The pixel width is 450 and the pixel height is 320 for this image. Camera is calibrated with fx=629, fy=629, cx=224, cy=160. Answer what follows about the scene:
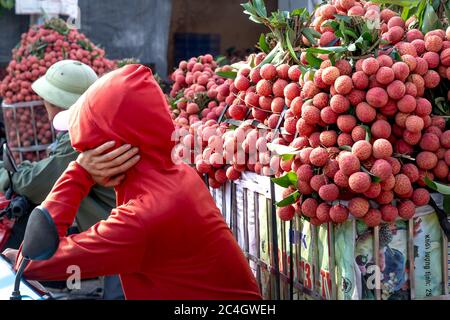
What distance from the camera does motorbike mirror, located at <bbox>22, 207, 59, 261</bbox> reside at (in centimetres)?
159

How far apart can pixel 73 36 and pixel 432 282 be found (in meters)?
4.05

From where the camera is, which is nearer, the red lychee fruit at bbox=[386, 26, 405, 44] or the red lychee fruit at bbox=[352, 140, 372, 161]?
the red lychee fruit at bbox=[352, 140, 372, 161]

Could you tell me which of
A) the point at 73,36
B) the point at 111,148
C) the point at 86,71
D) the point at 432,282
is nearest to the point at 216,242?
the point at 111,148

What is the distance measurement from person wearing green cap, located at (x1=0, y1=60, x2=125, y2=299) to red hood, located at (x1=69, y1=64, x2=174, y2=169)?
1.21 meters

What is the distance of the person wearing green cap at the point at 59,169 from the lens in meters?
3.07

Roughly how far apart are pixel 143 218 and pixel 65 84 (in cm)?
210

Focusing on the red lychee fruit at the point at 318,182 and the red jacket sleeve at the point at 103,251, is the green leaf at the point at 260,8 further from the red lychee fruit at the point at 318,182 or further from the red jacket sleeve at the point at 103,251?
the red jacket sleeve at the point at 103,251

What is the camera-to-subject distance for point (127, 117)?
1813 mm

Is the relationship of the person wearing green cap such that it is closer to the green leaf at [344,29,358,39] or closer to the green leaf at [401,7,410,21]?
the green leaf at [344,29,358,39]

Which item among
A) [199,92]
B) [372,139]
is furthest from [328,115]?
[199,92]

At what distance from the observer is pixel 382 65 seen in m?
2.07

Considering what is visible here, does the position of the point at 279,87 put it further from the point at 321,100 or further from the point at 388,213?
the point at 388,213

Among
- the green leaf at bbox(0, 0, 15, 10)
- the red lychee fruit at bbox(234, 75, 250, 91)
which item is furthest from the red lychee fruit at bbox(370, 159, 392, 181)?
the green leaf at bbox(0, 0, 15, 10)
